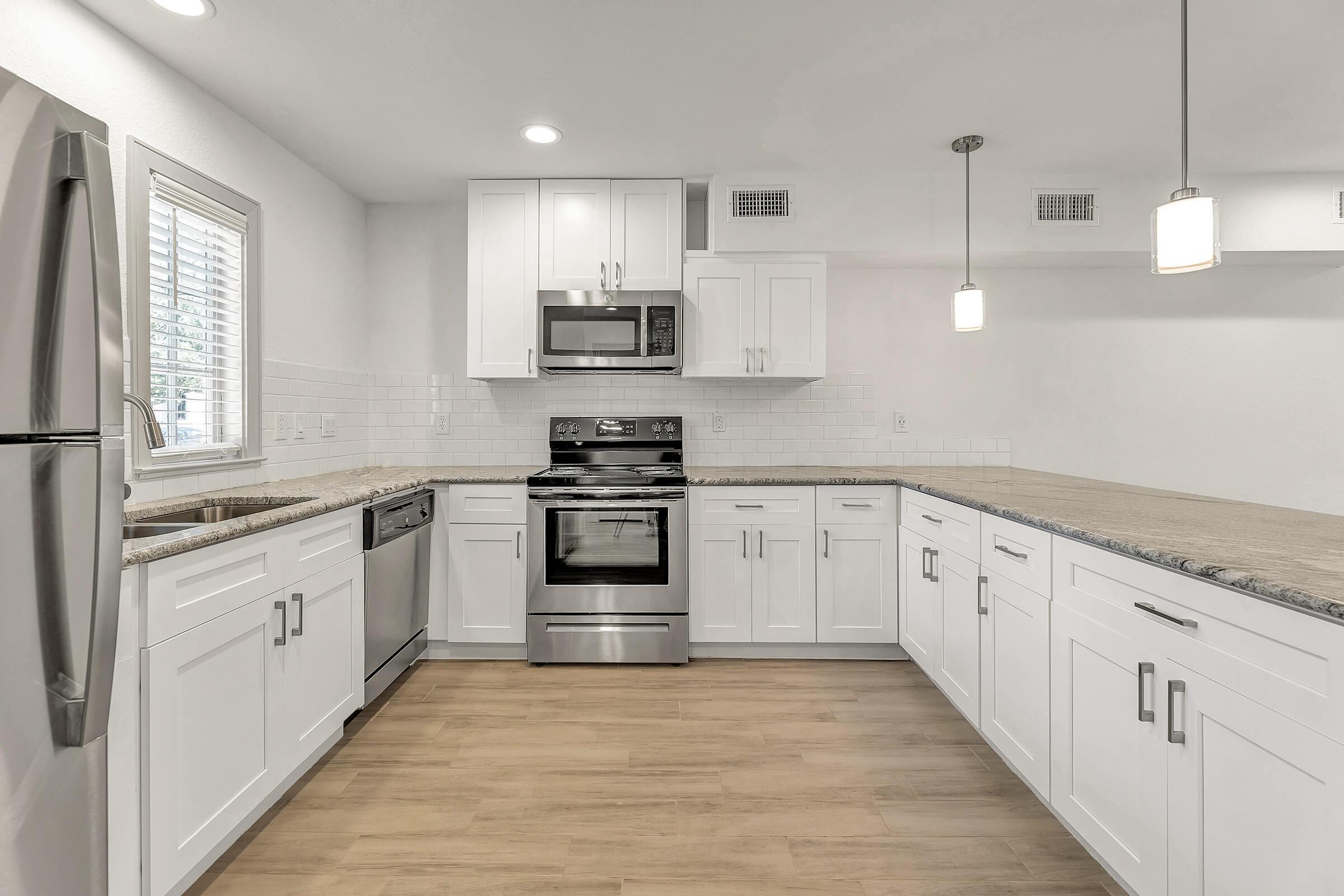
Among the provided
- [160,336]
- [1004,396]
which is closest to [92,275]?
[160,336]

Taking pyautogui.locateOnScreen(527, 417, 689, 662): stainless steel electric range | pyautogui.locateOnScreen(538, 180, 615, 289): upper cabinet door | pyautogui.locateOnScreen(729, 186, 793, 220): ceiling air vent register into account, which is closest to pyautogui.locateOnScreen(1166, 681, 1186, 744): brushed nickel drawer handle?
pyautogui.locateOnScreen(527, 417, 689, 662): stainless steel electric range

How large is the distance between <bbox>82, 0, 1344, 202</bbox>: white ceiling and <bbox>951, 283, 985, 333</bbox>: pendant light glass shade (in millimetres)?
717

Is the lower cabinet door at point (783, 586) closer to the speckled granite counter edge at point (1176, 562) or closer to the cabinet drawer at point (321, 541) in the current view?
the speckled granite counter edge at point (1176, 562)

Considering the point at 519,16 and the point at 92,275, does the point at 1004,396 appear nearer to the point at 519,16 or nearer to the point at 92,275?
the point at 519,16

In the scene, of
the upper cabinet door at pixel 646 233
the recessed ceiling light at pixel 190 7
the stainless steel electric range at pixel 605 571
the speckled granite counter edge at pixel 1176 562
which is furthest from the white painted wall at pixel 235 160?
the speckled granite counter edge at pixel 1176 562

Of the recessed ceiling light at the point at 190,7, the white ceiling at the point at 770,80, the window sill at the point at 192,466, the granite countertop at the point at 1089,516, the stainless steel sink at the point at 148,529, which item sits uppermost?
the white ceiling at the point at 770,80

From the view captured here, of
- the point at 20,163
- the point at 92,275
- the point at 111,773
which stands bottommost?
the point at 111,773

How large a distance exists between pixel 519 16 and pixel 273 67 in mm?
981

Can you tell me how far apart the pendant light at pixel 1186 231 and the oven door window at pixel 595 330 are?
2.19 m

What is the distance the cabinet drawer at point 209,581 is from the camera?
1.42 m

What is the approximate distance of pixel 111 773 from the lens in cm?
129

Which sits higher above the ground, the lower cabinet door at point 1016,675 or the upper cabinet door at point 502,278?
the upper cabinet door at point 502,278

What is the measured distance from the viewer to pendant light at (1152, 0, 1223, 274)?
155 centimetres

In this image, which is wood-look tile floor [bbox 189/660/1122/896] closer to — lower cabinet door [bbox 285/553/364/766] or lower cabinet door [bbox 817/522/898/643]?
lower cabinet door [bbox 285/553/364/766]
